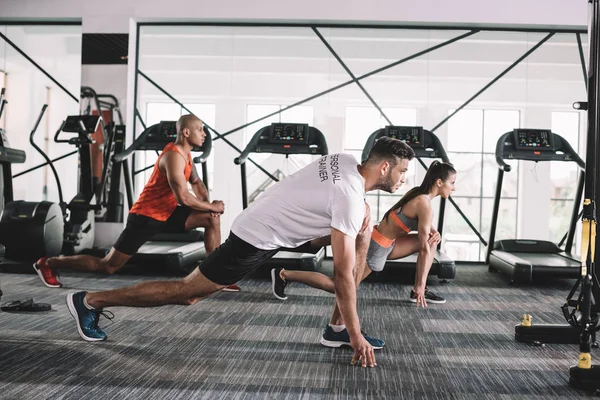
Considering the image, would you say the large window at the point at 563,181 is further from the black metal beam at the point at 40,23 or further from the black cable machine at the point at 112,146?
the black metal beam at the point at 40,23

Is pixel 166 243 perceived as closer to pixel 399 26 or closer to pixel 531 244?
pixel 399 26

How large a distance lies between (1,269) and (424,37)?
546 cm

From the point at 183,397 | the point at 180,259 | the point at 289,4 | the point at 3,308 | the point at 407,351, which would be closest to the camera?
the point at 183,397

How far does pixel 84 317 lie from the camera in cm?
292

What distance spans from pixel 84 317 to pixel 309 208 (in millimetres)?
1384

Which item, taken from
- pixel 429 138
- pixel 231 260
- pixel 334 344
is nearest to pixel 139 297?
pixel 231 260

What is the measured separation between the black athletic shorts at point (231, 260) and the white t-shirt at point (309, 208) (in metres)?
0.03

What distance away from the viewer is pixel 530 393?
2314 millimetres

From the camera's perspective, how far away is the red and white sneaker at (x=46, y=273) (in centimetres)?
446

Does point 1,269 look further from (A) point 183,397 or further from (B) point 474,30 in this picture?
(B) point 474,30

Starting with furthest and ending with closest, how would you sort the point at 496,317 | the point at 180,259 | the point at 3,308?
1. the point at 180,259
2. the point at 496,317
3. the point at 3,308

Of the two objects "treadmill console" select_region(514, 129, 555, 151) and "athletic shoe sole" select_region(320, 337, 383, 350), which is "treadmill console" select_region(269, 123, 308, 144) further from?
"athletic shoe sole" select_region(320, 337, 383, 350)

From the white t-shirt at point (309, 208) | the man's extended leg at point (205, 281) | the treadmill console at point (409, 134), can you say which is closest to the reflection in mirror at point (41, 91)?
the treadmill console at point (409, 134)

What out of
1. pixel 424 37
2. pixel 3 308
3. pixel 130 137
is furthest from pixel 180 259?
pixel 424 37
